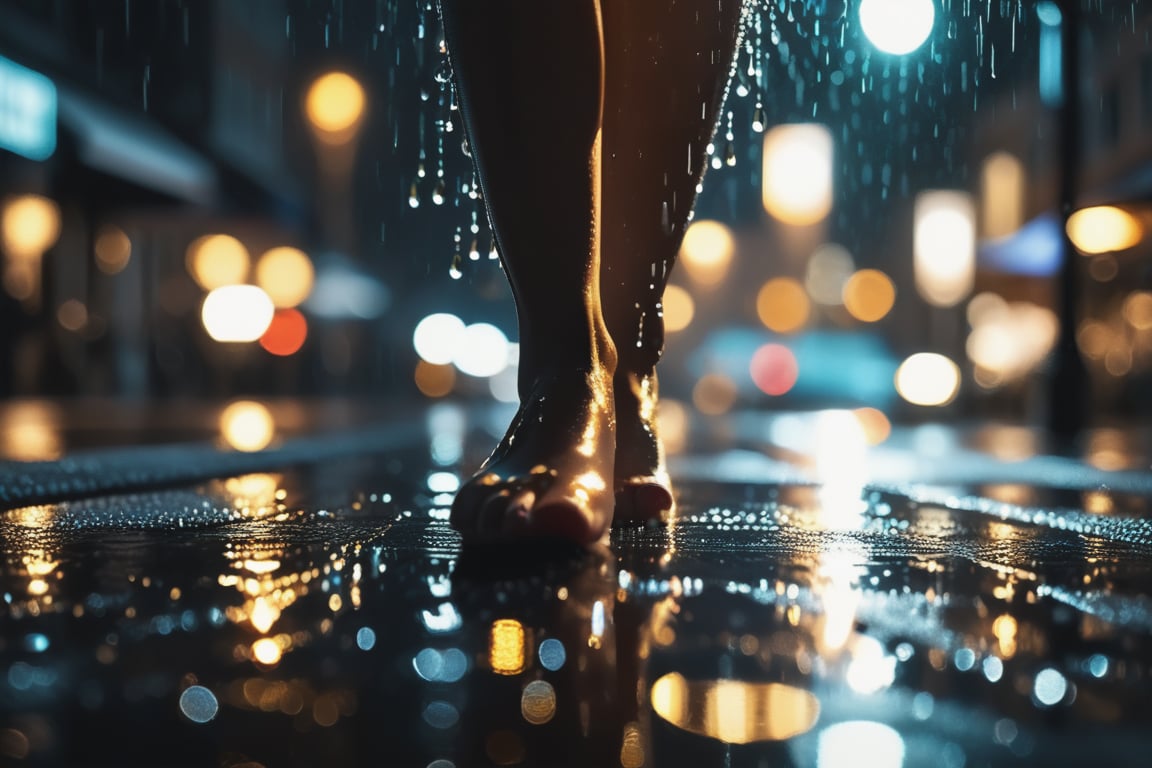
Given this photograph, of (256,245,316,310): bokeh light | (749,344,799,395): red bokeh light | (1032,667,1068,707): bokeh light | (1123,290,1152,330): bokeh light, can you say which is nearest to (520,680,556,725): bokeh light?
(1032,667,1068,707): bokeh light

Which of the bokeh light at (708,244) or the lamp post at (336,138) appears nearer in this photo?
the lamp post at (336,138)

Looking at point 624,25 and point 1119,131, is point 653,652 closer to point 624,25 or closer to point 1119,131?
point 624,25

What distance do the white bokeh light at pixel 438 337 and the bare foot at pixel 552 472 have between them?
28208 mm

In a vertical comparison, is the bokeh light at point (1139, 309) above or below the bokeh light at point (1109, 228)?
below

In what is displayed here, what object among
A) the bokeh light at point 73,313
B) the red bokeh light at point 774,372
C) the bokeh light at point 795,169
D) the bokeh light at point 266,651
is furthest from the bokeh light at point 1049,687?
the red bokeh light at point 774,372

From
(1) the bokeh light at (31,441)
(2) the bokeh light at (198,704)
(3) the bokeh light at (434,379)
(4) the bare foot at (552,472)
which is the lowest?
(3) the bokeh light at (434,379)

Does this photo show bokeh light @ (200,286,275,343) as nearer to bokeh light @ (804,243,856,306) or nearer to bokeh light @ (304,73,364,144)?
bokeh light @ (304,73,364,144)

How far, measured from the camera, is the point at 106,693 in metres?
0.72

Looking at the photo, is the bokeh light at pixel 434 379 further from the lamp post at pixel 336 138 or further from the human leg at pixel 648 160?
the human leg at pixel 648 160

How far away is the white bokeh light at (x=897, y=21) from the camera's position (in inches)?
230

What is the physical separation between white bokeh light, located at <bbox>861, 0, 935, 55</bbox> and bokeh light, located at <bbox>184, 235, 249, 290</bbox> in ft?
70.6

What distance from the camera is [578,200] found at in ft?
5.22

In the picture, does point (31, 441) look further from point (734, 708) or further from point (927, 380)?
point (927, 380)

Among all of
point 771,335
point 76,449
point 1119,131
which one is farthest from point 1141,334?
point 771,335
